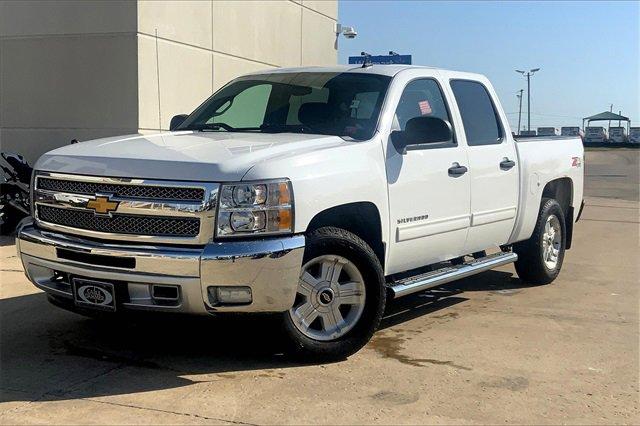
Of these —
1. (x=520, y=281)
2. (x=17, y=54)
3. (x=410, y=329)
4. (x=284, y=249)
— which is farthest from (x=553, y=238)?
(x=17, y=54)

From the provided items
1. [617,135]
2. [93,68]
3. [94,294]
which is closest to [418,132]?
[94,294]

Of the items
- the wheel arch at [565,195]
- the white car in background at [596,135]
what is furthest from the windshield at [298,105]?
the white car in background at [596,135]

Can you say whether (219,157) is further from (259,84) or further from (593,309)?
(593,309)

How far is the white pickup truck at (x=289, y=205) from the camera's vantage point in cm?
439

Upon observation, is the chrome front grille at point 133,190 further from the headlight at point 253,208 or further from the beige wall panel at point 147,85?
the beige wall panel at point 147,85

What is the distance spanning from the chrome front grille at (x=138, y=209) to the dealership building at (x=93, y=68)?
226 inches

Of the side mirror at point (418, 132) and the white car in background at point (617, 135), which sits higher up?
the white car in background at point (617, 135)

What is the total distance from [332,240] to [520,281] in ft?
12.5

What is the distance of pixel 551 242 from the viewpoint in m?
7.90

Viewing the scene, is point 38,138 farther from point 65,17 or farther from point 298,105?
point 298,105

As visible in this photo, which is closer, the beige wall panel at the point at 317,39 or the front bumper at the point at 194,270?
the front bumper at the point at 194,270

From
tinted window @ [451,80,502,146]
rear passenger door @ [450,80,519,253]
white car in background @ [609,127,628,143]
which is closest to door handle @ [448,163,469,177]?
rear passenger door @ [450,80,519,253]

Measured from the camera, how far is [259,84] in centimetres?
651

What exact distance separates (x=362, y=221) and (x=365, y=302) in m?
0.56
